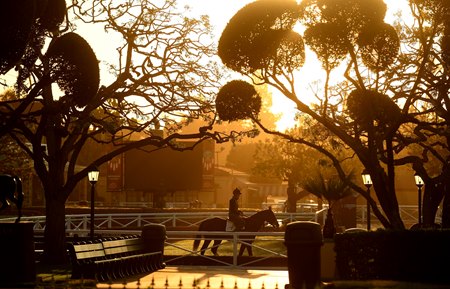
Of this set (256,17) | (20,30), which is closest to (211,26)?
(256,17)

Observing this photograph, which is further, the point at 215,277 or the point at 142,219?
the point at 142,219

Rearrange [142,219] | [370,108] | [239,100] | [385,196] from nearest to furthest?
[385,196], [370,108], [239,100], [142,219]

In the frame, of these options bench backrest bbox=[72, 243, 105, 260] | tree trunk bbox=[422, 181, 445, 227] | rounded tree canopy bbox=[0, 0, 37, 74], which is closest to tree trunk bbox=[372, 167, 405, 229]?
bench backrest bbox=[72, 243, 105, 260]

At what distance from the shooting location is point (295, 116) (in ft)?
122

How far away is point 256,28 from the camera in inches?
1076

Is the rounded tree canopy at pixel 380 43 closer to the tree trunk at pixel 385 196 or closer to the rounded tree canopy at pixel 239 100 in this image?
the tree trunk at pixel 385 196

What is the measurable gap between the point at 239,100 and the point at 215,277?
6.61m

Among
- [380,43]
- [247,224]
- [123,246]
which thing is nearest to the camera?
[123,246]

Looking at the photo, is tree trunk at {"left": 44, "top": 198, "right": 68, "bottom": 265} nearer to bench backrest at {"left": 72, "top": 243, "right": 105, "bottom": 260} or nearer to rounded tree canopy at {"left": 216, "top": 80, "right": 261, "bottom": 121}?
rounded tree canopy at {"left": 216, "top": 80, "right": 261, "bottom": 121}

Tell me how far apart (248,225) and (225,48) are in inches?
305

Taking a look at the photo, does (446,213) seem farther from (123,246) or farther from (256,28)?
(123,246)

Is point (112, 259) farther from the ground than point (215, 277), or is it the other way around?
point (112, 259)

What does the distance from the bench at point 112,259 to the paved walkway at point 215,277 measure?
44 cm

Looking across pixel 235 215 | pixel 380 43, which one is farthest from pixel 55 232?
pixel 380 43
